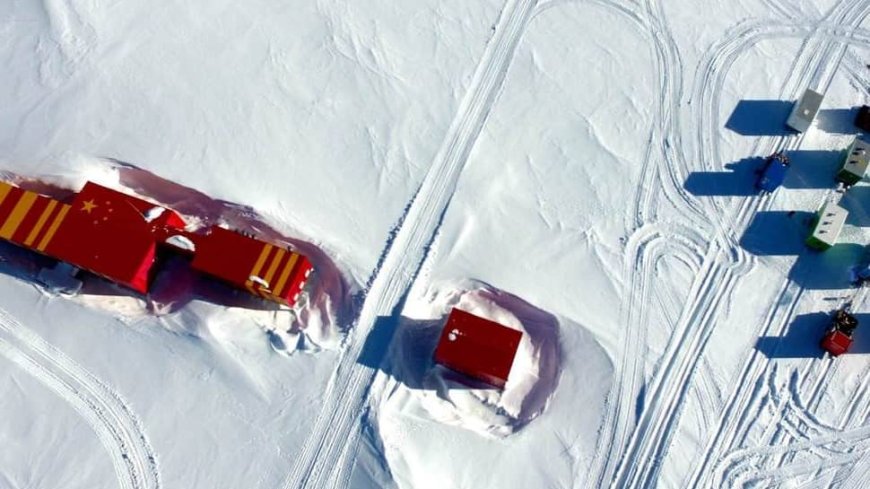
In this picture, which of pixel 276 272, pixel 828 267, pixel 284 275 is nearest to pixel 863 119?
pixel 828 267

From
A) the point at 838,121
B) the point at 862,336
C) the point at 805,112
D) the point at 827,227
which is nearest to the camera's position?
the point at 862,336

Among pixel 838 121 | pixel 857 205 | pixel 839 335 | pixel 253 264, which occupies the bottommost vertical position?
pixel 253 264

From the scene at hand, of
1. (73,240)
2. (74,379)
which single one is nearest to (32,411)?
(74,379)

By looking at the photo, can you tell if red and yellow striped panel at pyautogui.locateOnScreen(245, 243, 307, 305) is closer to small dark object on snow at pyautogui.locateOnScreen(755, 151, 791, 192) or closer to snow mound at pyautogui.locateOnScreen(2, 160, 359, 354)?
snow mound at pyautogui.locateOnScreen(2, 160, 359, 354)

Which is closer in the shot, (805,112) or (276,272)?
(276,272)

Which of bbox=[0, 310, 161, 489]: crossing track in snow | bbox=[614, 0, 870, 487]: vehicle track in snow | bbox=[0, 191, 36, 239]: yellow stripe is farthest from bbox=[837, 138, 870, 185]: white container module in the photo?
bbox=[0, 191, 36, 239]: yellow stripe

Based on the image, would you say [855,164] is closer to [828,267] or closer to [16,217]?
[828,267]

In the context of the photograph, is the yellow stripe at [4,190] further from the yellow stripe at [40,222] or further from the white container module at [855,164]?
the white container module at [855,164]

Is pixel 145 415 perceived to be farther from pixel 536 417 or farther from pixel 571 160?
pixel 571 160
